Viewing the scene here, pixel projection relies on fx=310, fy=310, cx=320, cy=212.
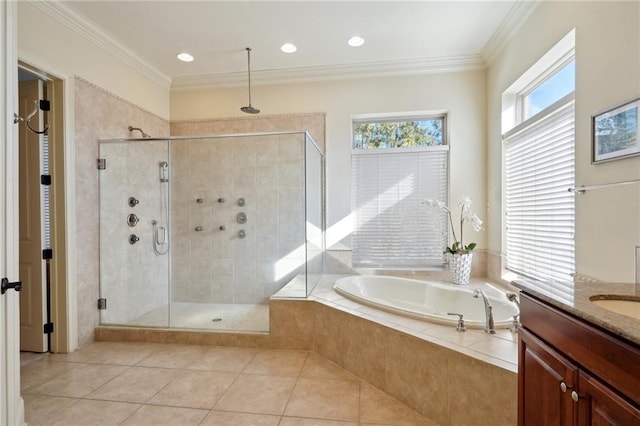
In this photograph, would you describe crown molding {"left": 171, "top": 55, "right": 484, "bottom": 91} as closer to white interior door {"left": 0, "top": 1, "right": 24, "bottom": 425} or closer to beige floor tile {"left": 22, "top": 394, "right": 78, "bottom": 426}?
white interior door {"left": 0, "top": 1, "right": 24, "bottom": 425}

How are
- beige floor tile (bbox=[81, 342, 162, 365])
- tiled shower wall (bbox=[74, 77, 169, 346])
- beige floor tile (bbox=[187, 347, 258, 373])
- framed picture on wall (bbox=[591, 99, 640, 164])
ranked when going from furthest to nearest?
tiled shower wall (bbox=[74, 77, 169, 346]) < beige floor tile (bbox=[81, 342, 162, 365]) < beige floor tile (bbox=[187, 347, 258, 373]) < framed picture on wall (bbox=[591, 99, 640, 164])

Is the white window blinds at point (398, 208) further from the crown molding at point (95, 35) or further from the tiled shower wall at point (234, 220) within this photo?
the crown molding at point (95, 35)

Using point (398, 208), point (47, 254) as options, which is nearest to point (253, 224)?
point (398, 208)

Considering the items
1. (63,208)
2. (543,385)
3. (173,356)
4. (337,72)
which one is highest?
(337,72)

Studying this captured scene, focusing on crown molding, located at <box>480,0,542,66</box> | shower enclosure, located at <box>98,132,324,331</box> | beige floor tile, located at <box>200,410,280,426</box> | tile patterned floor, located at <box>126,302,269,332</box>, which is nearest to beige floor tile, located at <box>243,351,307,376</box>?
tile patterned floor, located at <box>126,302,269,332</box>

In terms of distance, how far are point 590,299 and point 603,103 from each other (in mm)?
1236

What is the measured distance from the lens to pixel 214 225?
3680mm

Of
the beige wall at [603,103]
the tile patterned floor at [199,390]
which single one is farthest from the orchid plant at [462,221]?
the tile patterned floor at [199,390]

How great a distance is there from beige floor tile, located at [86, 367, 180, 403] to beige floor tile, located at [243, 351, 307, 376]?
1.82 feet

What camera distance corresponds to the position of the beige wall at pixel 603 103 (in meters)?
1.51

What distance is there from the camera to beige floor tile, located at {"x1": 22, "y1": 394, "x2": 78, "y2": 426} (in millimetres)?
1730

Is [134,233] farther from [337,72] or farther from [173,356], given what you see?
[337,72]

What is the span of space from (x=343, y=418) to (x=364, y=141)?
2.78 m

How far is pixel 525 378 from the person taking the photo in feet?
3.78
